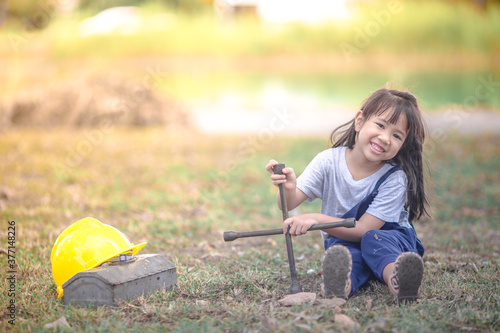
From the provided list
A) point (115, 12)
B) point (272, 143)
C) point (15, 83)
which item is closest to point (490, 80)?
point (272, 143)

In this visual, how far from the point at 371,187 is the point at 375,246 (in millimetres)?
355

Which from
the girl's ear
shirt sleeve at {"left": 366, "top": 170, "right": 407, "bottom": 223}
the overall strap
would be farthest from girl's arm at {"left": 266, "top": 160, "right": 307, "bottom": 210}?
the girl's ear

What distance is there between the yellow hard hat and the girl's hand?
80cm

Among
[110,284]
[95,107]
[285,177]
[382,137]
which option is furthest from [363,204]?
[95,107]

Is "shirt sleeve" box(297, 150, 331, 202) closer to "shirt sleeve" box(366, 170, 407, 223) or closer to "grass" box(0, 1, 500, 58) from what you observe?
"shirt sleeve" box(366, 170, 407, 223)

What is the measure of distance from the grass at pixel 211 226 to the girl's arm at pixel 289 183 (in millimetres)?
502

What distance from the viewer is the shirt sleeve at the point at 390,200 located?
9.54 feet

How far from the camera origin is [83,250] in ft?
9.07

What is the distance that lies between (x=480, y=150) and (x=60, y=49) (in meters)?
11.4

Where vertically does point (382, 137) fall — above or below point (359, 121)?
below

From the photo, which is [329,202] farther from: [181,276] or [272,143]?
[272,143]

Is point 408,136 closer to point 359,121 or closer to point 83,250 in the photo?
point 359,121

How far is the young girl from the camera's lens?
2779mm

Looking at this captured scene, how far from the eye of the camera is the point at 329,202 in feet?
10.0
